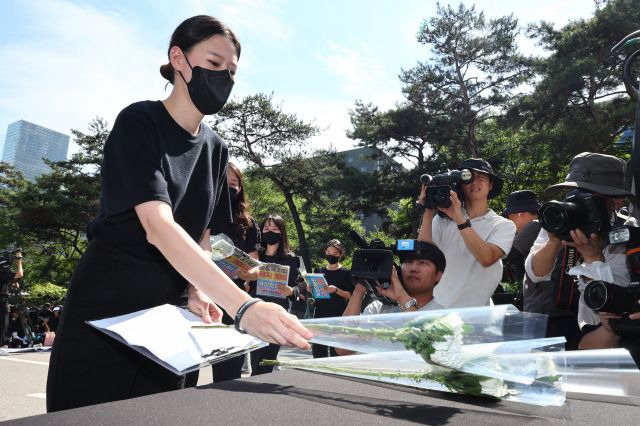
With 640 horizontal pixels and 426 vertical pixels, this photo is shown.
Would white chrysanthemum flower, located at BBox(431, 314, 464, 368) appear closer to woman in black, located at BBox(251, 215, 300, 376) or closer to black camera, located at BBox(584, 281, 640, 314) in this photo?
black camera, located at BBox(584, 281, 640, 314)

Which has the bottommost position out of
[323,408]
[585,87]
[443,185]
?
[323,408]

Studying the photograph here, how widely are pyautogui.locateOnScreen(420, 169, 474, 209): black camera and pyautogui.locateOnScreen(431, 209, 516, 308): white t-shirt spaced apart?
0.57ft

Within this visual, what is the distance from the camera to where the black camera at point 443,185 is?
329cm

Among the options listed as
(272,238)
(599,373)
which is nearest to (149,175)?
(599,373)

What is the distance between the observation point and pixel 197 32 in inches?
64.9

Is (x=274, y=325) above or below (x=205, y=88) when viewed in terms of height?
below

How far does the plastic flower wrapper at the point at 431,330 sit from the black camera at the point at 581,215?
1.29 meters

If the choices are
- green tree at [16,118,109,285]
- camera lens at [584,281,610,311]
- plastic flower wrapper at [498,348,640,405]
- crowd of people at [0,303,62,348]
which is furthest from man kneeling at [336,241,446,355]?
green tree at [16,118,109,285]

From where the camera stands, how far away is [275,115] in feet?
77.5

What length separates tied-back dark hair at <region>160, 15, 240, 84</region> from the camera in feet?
5.38

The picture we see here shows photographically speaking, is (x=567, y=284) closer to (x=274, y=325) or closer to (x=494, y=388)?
(x=494, y=388)

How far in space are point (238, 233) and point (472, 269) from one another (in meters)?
1.77

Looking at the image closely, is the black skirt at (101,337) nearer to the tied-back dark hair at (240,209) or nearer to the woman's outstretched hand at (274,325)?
the woman's outstretched hand at (274,325)

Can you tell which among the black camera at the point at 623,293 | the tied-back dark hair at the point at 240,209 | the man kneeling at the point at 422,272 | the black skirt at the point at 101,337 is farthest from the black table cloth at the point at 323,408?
the tied-back dark hair at the point at 240,209
